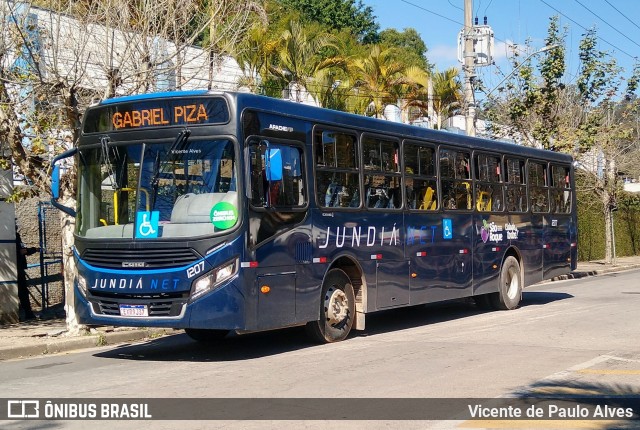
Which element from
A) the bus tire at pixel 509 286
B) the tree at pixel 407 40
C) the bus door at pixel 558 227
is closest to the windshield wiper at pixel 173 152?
the bus tire at pixel 509 286

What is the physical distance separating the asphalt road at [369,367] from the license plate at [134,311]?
2.14 ft

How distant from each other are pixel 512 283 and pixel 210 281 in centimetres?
939

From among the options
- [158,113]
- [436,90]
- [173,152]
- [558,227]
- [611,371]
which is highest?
[436,90]

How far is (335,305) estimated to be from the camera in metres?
12.3

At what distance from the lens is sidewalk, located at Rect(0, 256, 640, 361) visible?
1204 centimetres

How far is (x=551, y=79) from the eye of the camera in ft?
103

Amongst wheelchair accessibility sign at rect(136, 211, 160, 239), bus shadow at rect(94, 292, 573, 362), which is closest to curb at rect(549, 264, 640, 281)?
bus shadow at rect(94, 292, 573, 362)

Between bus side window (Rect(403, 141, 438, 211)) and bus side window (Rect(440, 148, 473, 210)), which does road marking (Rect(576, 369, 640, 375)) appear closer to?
bus side window (Rect(403, 141, 438, 211))

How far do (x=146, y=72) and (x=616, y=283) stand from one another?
1727 centimetres

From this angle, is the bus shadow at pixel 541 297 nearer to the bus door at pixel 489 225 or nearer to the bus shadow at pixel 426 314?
A: the bus shadow at pixel 426 314

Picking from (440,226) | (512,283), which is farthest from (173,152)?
(512,283)

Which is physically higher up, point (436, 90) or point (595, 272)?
point (436, 90)

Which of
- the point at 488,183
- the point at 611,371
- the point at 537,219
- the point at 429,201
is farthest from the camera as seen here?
the point at 537,219

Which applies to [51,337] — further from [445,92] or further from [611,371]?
[445,92]
